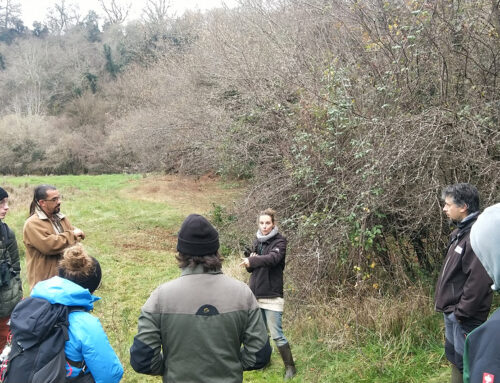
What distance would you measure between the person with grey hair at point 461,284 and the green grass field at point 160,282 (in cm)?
81

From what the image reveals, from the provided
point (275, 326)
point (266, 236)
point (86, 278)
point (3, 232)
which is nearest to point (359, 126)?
point (266, 236)

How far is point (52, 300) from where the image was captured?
250 centimetres

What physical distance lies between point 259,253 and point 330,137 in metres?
2.38

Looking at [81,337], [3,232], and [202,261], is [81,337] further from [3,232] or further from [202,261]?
[3,232]

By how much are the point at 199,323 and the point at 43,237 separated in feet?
8.60

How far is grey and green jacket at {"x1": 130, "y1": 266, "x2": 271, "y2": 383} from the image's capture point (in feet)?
7.70

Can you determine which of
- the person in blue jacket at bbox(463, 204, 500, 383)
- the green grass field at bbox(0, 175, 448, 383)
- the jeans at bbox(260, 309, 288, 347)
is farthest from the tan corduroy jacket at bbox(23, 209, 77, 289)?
the person in blue jacket at bbox(463, 204, 500, 383)

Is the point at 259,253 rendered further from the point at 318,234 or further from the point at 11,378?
the point at 11,378

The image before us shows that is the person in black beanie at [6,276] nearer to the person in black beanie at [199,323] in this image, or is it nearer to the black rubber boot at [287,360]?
the person in black beanie at [199,323]

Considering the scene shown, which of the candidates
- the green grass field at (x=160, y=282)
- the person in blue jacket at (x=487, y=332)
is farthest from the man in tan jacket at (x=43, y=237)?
the person in blue jacket at (x=487, y=332)

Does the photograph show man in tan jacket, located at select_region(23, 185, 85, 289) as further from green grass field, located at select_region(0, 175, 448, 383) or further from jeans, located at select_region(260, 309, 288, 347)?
jeans, located at select_region(260, 309, 288, 347)

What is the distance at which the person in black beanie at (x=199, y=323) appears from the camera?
235cm

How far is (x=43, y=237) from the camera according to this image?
430cm

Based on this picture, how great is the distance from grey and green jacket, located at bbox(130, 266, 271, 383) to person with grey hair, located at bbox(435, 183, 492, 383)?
175 centimetres
